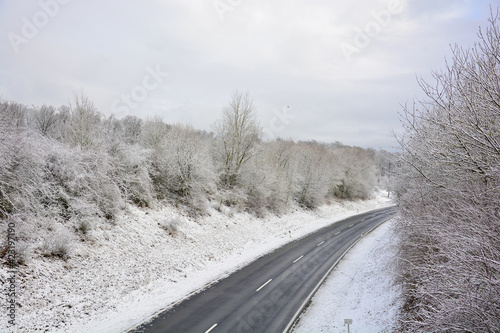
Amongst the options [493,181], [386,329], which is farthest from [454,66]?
[386,329]

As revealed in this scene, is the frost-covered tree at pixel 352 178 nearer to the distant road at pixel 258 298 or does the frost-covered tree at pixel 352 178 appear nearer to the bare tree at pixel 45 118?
the distant road at pixel 258 298

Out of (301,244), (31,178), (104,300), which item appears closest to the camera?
(104,300)

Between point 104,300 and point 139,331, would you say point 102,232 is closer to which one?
point 104,300

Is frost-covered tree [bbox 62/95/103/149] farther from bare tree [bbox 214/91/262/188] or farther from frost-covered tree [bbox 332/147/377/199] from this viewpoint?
frost-covered tree [bbox 332/147/377/199]

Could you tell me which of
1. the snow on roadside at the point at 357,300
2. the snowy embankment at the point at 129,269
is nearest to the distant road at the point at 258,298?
the snow on roadside at the point at 357,300

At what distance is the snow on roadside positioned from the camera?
44.2 feet

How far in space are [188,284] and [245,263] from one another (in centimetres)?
616

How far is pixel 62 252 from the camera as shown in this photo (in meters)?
14.9

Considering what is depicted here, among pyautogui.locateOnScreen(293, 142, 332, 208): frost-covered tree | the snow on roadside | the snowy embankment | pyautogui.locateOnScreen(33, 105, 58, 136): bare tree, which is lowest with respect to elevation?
the snow on roadside

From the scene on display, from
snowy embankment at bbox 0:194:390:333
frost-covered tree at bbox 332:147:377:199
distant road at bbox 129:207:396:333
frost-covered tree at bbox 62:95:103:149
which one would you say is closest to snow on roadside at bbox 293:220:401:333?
distant road at bbox 129:207:396:333

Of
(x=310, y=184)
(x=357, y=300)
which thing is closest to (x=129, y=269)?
(x=357, y=300)

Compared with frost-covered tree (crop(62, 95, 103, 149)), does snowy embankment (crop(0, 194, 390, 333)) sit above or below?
below

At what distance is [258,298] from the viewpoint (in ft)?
53.0

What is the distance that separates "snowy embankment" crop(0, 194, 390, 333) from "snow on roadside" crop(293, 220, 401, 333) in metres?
7.01
